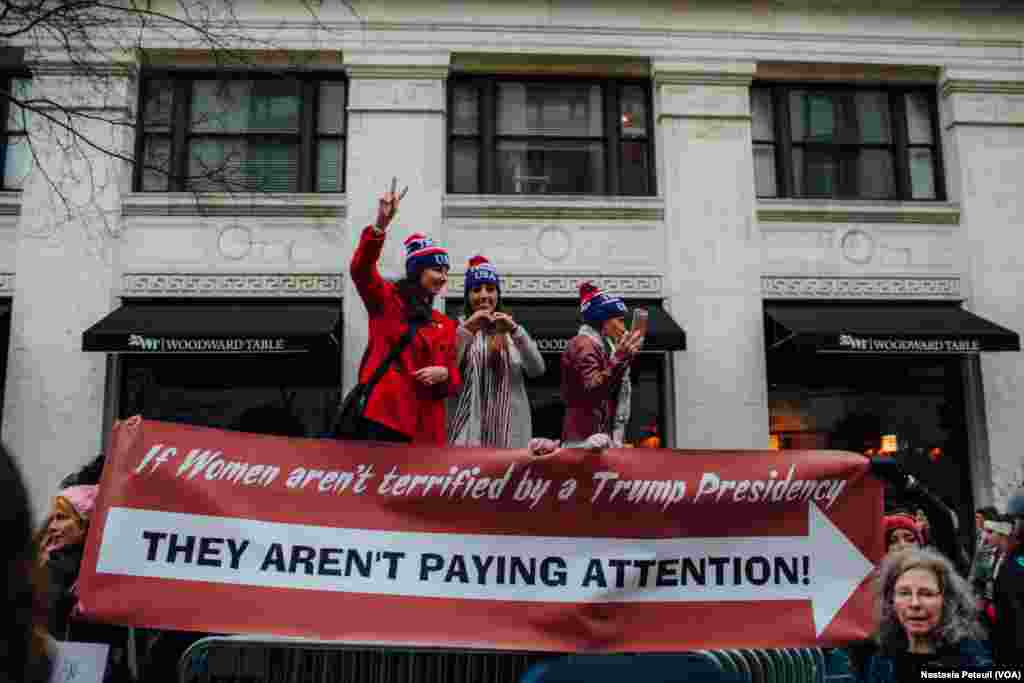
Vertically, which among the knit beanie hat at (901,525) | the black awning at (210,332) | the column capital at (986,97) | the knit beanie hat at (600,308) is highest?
the column capital at (986,97)

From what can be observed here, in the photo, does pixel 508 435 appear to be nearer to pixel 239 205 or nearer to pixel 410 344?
pixel 410 344

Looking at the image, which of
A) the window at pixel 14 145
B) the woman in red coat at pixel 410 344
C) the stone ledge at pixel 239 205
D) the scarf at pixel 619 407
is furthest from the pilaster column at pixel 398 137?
the woman in red coat at pixel 410 344

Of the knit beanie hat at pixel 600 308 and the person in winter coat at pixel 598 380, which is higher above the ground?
the knit beanie hat at pixel 600 308

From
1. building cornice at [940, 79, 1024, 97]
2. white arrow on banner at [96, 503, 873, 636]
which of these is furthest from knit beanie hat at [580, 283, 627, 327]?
building cornice at [940, 79, 1024, 97]

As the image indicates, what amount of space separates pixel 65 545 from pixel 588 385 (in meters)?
3.15

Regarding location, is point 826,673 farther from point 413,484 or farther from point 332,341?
point 332,341

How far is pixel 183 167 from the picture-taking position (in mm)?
12180

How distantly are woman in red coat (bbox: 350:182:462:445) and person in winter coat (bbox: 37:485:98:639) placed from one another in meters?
1.49

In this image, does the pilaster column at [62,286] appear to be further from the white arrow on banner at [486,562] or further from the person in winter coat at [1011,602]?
the person in winter coat at [1011,602]

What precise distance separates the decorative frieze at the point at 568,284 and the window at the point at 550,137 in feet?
4.72

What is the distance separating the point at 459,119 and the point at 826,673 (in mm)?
10369

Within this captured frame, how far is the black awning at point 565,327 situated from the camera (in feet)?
34.4

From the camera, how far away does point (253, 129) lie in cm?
1236

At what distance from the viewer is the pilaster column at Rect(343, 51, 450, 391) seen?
463 inches
